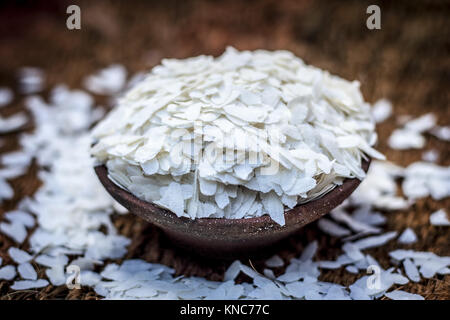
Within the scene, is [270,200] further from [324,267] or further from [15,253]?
[15,253]

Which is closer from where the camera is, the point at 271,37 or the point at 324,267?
the point at 324,267

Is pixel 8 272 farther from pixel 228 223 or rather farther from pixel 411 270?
pixel 411 270

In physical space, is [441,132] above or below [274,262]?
above

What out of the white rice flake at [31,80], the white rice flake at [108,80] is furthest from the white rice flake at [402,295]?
the white rice flake at [31,80]

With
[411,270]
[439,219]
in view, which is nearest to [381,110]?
[439,219]

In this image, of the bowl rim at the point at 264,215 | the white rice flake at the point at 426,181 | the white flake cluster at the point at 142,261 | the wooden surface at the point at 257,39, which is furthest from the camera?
the wooden surface at the point at 257,39

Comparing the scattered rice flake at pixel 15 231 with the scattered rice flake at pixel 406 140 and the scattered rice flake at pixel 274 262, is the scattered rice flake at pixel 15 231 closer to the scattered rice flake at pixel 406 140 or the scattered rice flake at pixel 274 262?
the scattered rice flake at pixel 274 262

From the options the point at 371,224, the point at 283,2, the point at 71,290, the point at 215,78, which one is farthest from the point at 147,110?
the point at 283,2
